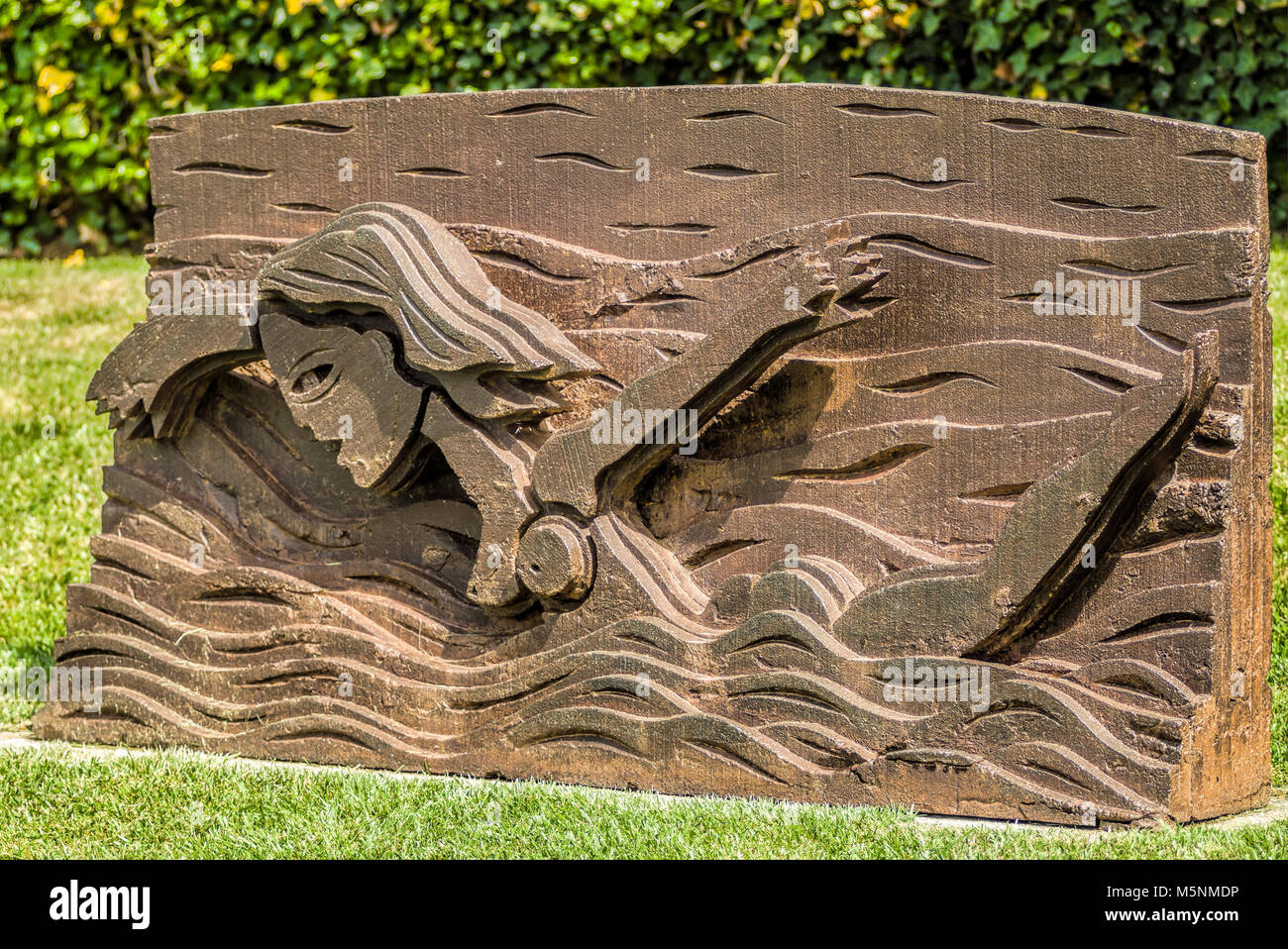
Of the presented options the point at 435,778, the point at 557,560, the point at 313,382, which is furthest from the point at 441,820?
the point at 313,382

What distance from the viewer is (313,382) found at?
5535 millimetres

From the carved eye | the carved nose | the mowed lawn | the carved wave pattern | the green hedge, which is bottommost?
the mowed lawn

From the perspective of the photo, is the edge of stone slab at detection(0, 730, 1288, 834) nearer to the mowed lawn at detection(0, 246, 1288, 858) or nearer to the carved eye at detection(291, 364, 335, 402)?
the mowed lawn at detection(0, 246, 1288, 858)

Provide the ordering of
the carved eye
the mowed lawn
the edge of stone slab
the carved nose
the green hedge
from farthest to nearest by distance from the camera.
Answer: the green hedge < the carved eye < the carved nose < the edge of stone slab < the mowed lawn

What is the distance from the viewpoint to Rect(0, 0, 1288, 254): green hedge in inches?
325

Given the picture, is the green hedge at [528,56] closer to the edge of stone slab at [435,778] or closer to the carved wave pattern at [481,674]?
the carved wave pattern at [481,674]

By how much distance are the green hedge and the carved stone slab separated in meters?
3.12

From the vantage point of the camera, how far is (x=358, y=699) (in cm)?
545

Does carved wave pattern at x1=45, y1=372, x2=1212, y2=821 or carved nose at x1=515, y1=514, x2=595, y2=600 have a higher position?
carved nose at x1=515, y1=514, x2=595, y2=600

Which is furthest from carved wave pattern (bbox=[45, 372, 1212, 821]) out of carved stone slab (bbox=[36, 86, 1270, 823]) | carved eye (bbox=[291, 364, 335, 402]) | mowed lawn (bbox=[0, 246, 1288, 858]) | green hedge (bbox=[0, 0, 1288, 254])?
green hedge (bbox=[0, 0, 1288, 254])

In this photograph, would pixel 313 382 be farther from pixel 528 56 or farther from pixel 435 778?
pixel 528 56

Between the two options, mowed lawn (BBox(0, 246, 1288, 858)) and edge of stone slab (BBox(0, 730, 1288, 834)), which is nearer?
mowed lawn (BBox(0, 246, 1288, 858))

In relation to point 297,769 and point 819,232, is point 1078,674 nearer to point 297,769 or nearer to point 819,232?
point 819,232

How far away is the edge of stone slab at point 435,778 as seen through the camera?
4.39 m
